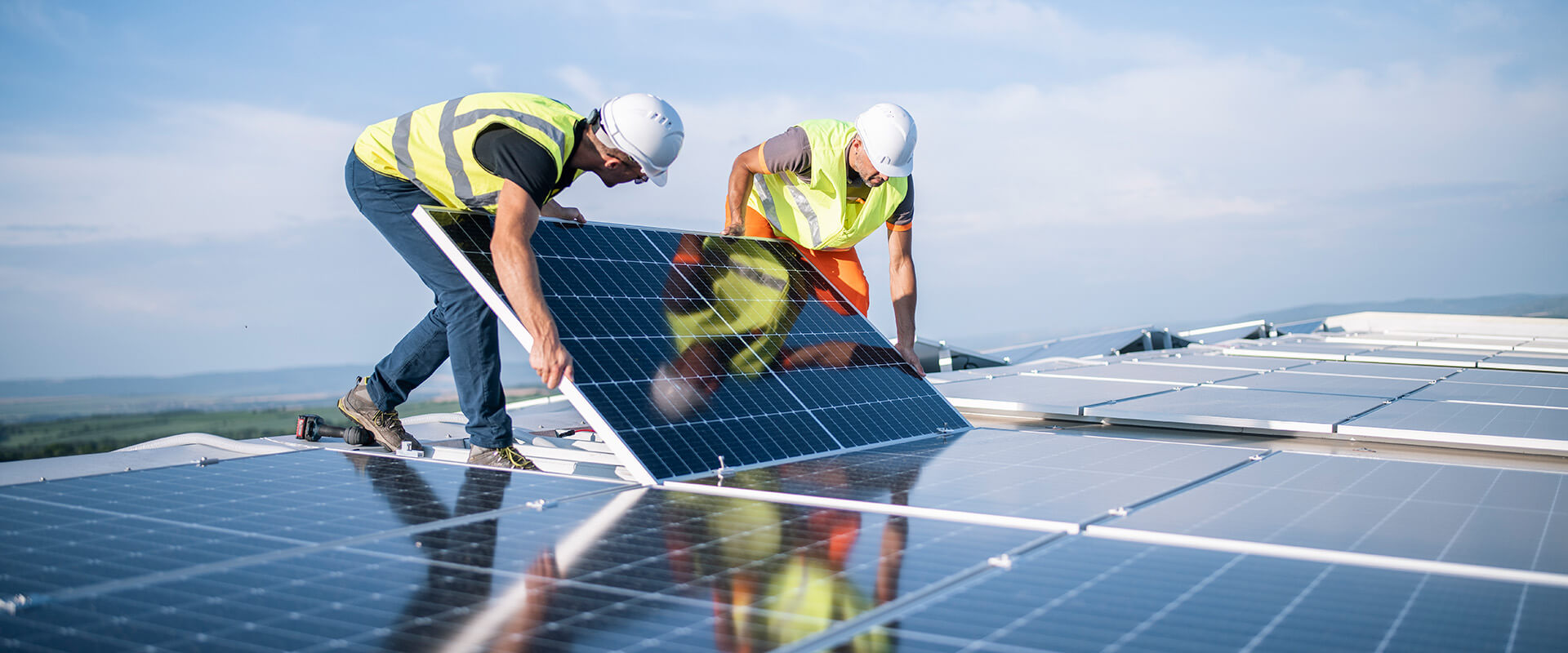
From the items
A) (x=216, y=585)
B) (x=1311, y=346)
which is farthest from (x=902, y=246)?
(x=1311, y=346)

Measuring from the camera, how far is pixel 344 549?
2.73 meters

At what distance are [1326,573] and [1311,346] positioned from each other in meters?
11.3

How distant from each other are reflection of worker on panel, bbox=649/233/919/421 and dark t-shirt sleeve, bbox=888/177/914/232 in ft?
2.23

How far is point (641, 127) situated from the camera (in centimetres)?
429

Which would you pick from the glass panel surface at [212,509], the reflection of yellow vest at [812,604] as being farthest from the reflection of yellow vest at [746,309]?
the reflection of yellow vest at [812,604]

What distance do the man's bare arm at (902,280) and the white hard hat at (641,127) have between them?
85.6 inches

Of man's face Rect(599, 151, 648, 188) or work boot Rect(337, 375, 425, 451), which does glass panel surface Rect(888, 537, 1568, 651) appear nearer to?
man's face Rect(599, 151, 648, 188)

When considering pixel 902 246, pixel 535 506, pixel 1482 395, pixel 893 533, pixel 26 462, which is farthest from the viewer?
pixel 1482 395

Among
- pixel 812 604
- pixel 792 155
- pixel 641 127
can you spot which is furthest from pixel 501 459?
pixel 792 155

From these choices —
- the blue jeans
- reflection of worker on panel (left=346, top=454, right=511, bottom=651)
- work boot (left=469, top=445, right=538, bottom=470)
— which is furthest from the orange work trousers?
reflection of worker on panel (left=346, top=454, right=511, bottom=651)

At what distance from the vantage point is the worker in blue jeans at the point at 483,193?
3924 mm

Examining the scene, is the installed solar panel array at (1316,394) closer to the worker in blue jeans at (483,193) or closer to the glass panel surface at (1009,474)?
the glass panel surface at (1009,474)

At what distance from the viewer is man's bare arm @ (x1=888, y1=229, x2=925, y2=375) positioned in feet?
20.5

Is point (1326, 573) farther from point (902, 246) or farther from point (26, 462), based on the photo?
point (26, 462)
